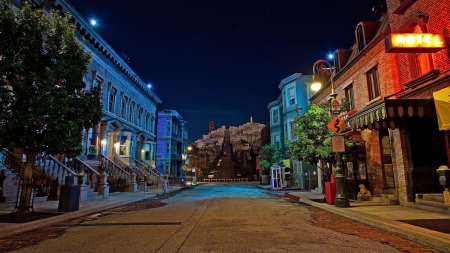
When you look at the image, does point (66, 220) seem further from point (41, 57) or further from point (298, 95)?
point (298, 95)

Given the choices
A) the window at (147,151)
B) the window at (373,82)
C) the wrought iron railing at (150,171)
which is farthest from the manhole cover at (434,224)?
the window at (147,151)

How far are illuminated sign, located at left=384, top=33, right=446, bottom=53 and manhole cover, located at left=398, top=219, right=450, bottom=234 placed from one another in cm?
582

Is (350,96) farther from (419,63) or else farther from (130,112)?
(130,112)

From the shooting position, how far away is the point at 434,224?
7.45 metres

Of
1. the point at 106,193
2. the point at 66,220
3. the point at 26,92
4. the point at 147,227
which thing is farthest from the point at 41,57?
the point at 106,193

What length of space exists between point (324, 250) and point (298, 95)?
2597 centimetres

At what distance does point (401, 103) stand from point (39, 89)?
13.1 meters

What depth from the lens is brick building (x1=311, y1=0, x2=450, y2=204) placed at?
9805 millimetres

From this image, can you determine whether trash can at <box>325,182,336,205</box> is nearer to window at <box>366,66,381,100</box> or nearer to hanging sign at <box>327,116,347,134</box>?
hanging sign at <box>327,116,347,134</box>

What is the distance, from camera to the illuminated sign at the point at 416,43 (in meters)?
9.38

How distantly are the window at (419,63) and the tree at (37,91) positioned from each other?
13.5 m

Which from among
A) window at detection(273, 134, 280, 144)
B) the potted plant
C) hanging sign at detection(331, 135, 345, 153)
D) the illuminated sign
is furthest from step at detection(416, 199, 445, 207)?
window at detection(273, 134, 280, 144)

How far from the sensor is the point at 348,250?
5512mm

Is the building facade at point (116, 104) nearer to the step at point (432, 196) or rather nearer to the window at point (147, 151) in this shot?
the window at point (147, 151)
